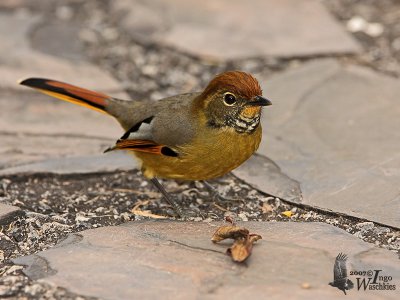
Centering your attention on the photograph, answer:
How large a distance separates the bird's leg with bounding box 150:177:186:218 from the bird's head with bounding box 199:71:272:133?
1.85ft

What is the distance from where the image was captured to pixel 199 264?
4.01 meters

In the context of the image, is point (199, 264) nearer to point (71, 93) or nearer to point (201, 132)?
point (201, 132)

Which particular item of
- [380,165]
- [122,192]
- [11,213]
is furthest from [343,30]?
[11,213]

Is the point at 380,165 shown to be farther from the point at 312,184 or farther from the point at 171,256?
the point at 171,256

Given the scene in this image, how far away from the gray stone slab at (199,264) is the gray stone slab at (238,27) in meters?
2.78

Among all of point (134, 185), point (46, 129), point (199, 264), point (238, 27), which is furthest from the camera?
point (238, 27)

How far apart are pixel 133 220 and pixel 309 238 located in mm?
1139

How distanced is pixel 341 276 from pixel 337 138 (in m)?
1.97

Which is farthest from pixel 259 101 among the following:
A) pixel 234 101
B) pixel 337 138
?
pixel 337 138

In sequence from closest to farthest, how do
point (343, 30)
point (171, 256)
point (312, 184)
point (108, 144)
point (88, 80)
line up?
point (171, 256) < point (312, 184) < point (108, 144) < point (88, 80) < point (343, 30)

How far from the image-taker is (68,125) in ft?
19.8

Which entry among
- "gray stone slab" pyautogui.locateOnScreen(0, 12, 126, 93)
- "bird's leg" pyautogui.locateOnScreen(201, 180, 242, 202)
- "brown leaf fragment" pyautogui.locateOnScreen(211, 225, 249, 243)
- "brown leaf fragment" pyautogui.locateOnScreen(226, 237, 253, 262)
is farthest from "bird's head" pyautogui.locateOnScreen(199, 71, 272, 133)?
"gray stone slab" pyautogui.locateOnScreen(0, 12, 126, 93)

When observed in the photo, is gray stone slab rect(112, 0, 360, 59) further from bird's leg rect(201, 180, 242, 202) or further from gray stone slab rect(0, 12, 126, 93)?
bird's leg rect(201, 180, 242, 202)

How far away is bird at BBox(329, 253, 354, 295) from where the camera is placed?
3797 millimetres
